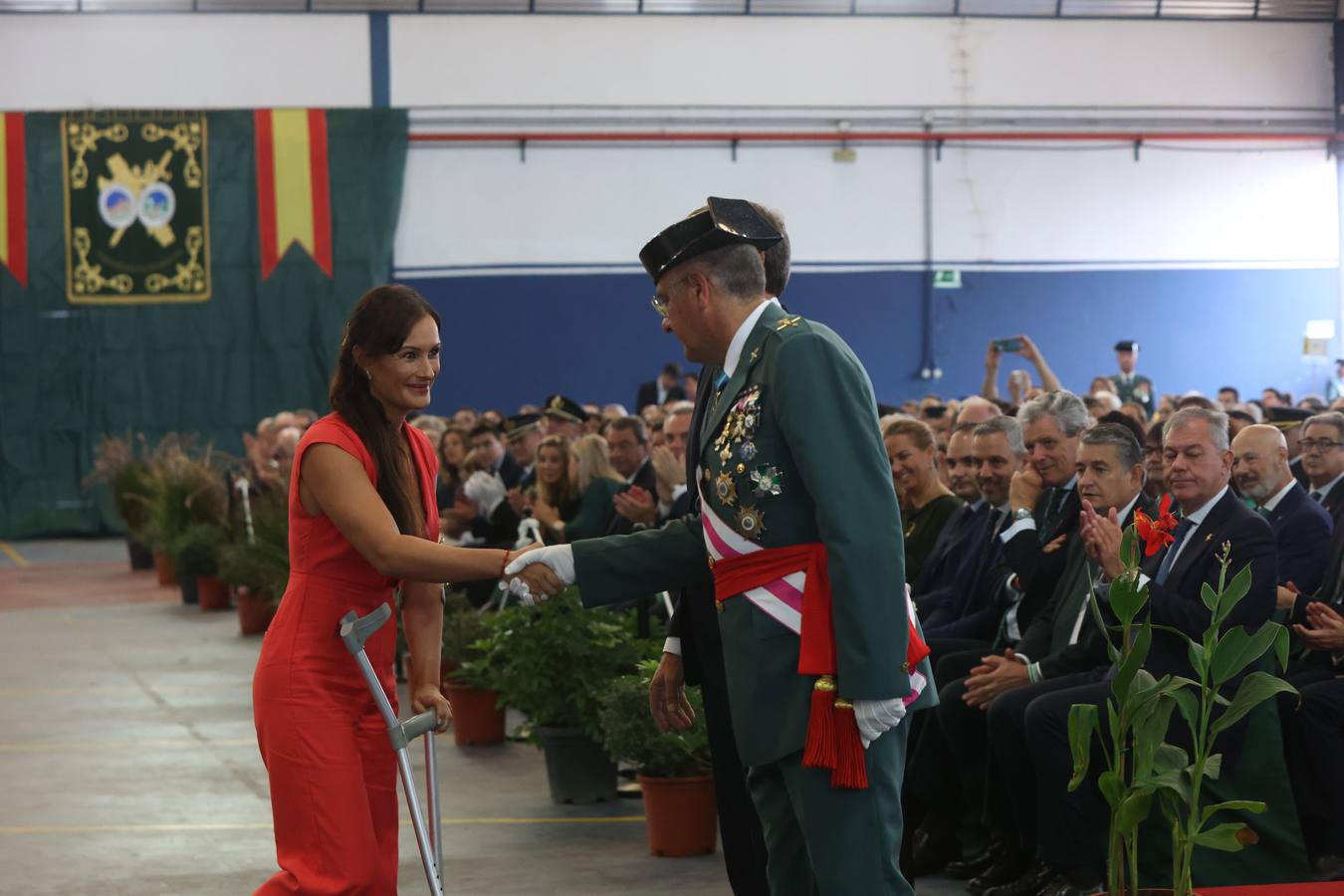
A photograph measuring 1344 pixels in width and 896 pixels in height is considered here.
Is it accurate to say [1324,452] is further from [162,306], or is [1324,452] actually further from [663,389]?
[162,306]

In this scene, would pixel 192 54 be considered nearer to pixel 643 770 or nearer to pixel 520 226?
pixel 520 226

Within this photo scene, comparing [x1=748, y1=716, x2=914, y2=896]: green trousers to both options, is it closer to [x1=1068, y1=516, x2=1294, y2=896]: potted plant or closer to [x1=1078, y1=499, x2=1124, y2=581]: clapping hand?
[x1=1068, y1=516, x2=1294, y2=896]: potted plant

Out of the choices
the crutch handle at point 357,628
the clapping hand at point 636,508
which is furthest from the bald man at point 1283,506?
the crutch handle at point 357,628

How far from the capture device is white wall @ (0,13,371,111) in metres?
16.7

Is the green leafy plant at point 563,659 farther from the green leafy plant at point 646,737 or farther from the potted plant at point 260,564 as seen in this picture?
the potted plant at point 260,564

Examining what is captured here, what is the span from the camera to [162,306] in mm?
16797

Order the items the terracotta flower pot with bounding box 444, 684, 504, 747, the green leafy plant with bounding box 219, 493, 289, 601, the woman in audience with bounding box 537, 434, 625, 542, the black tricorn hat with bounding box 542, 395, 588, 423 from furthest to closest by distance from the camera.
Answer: the black tricorn hat with bounding box 542, 395, 588, 423
the green leafy plant with bounding box 219, 493, 289, 601
the woman in audience with bounding box 537, 434, 625, 542
the terracotta flower pot with bounding box 444, 684, 504, 747

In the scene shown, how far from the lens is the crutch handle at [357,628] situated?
2.72 m

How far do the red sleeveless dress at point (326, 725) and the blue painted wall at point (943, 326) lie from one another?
14.1 meters

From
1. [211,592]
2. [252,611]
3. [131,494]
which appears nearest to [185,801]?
[252,611]

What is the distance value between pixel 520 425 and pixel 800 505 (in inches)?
290

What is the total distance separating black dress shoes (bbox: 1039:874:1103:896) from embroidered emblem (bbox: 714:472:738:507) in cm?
194

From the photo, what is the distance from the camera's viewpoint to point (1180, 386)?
58.3 ft

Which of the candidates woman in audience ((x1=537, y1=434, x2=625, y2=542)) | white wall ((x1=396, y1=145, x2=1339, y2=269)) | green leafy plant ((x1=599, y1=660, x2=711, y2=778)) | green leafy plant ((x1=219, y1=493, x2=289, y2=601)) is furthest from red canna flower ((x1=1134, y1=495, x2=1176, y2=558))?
white wall ((x1=396, y1=145, x2=1339, y2=269))
